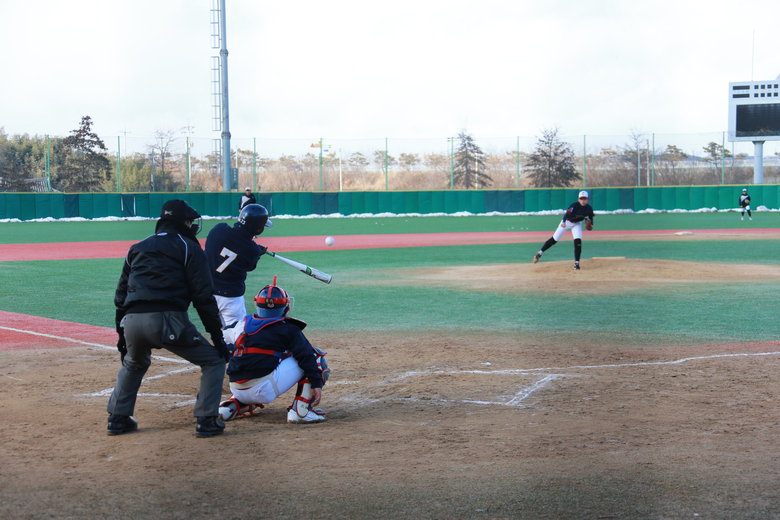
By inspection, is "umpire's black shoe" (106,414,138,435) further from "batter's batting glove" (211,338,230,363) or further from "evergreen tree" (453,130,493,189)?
"evergreen tree" (453,130,493,189)

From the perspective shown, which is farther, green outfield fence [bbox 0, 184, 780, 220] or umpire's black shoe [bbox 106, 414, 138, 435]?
green outfield fence [bbox 0, 184, 780, 220]

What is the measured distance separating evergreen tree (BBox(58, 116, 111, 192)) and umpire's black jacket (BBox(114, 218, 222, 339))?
5253cm

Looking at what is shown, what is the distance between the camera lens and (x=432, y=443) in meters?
4.81

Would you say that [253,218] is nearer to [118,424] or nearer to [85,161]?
[118,424]

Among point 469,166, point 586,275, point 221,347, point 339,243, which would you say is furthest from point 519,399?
point 469,166

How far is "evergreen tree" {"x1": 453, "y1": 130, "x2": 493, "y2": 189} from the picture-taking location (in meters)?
55.8

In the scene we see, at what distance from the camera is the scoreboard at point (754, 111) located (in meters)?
51.6

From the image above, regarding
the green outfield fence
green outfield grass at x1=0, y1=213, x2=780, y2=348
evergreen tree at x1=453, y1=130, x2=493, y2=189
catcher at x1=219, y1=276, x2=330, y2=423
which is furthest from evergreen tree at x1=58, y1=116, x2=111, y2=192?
catcher at x1=219, y1=276, x2=330, y2=423

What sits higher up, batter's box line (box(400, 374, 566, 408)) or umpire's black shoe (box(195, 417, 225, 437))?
umpire's black shoe (box(195, 417, 225, 437))

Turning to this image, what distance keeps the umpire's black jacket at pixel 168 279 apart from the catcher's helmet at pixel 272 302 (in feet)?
1.54

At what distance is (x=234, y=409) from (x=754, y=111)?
183ft

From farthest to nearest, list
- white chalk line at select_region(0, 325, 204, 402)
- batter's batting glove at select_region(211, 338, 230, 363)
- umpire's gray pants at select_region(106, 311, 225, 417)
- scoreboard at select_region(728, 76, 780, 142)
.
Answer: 1. scoreboard at select_region(728, 76, 780, 142)
2. white chalk line at select_region(0, 325, 204, 402)
3. batter's batting glove at select_region(211, 338, 230, 363)
4. umpire's gray pants at select_region(106, 311, 225, 417)

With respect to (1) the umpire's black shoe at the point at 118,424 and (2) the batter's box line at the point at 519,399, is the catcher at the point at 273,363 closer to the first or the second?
(1) the umpire's black shoe at the point at 118,424

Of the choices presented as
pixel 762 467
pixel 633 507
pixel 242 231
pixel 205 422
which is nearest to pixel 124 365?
pixel 205 422
